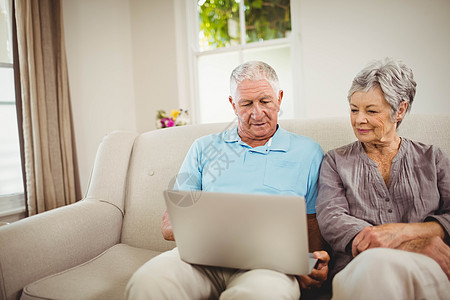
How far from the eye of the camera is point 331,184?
3.71 feet

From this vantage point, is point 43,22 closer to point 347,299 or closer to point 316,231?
point 316,231

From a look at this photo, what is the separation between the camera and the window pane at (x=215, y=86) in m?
3.12

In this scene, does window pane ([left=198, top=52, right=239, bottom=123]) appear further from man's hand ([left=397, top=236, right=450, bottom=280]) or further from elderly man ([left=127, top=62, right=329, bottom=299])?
man's hand ([left=397, top=236, right=450, bottom=280])

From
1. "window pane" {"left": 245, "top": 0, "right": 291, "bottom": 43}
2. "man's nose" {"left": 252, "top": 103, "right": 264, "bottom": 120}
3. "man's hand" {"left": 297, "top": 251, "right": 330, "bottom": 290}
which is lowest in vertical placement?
"man's hand" {"left": 297, "top": 251, "right": 330, "bottom": 290}

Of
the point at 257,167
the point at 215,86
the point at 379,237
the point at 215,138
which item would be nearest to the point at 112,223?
the point at 215,138

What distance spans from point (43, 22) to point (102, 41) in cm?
73

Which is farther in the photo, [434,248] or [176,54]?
[176,54]

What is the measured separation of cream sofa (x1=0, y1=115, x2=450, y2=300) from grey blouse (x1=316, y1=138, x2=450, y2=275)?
0.73 feet

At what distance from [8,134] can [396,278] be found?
2429mm

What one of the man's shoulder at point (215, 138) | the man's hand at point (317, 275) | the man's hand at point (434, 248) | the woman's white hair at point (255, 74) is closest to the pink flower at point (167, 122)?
the man's shoulder at point (215, 138)

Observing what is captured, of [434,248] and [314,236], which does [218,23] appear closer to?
[314,236]

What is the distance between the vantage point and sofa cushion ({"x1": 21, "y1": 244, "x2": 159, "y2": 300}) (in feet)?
3.44

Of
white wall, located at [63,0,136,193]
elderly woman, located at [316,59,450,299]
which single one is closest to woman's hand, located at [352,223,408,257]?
elderly woman, located at [316,59,450,299]

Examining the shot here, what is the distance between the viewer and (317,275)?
101cm
